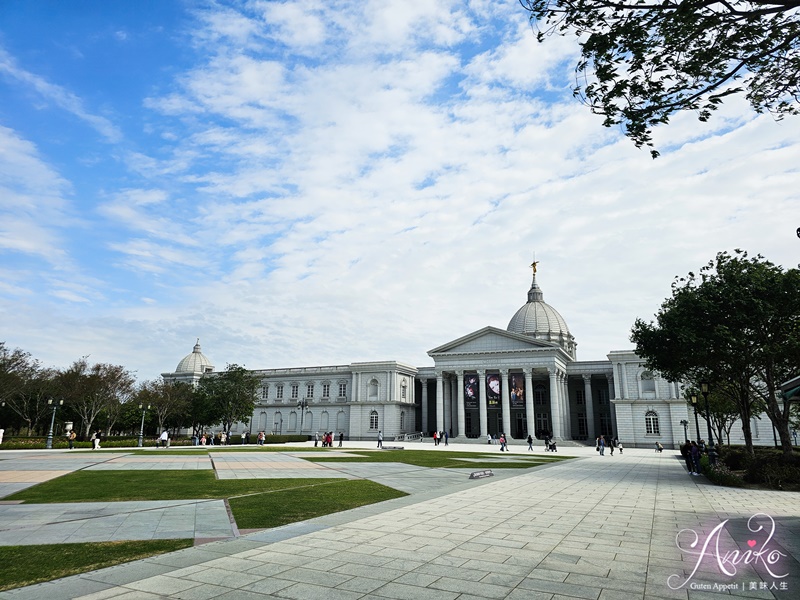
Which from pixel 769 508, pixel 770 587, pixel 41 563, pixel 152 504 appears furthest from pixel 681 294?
pixel 41 563

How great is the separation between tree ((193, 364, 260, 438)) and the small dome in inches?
1329

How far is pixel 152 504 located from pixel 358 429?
71.5 metres

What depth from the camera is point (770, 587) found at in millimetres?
6418

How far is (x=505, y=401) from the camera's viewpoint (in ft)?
228

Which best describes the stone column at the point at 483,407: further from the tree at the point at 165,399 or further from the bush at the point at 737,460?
the bush at the point at 737,460

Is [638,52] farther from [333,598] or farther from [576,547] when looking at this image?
[333,598]

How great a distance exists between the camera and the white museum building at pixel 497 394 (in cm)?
6700

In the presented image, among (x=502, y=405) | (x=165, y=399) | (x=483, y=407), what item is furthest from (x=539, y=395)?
(x=165, y=399)

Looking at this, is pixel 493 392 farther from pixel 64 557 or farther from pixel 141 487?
pixel 64 557

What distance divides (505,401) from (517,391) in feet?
7.07

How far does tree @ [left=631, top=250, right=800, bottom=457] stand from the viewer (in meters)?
24.8
